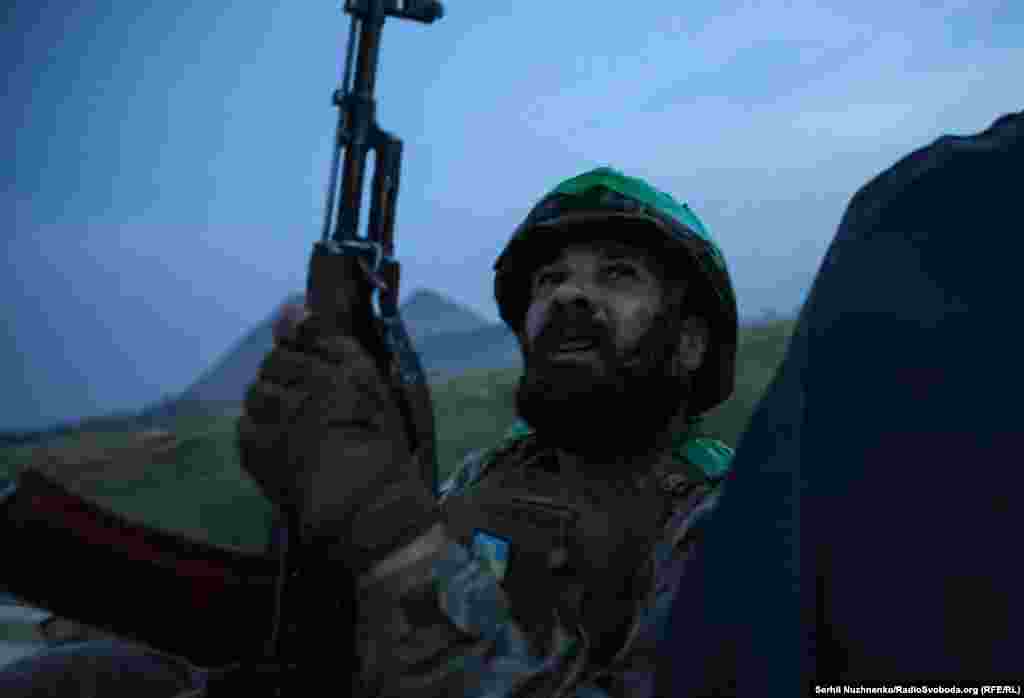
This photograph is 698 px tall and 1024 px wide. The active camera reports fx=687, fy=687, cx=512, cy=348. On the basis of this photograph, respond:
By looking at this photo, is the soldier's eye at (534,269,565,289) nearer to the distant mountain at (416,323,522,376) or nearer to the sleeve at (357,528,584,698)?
the sleeve at (357,528,584,698)

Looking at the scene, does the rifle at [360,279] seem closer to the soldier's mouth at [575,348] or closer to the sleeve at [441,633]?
the sleeve at [441,633]

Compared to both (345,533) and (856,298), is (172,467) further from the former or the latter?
(856,298)

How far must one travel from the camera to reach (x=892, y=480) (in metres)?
0.82

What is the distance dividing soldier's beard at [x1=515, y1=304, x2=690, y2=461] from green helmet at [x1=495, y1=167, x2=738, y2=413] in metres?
0.30

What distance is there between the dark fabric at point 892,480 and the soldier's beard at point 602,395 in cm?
165

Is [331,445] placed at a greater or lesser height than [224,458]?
greater

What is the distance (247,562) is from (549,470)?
1.24 m

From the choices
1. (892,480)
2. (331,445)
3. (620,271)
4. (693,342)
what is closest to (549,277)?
(620,271)

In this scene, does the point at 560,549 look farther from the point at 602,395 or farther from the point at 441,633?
the point at 441,633

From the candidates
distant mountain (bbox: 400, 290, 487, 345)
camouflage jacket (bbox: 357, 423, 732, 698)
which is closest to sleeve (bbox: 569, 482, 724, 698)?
camouflage jacket (bbox: 357, 423, 732, 698)

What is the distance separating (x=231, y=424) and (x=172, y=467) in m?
1.77

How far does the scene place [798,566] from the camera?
844mm

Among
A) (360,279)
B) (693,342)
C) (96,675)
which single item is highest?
(360,279)

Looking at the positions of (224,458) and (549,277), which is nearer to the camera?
(549,277)
